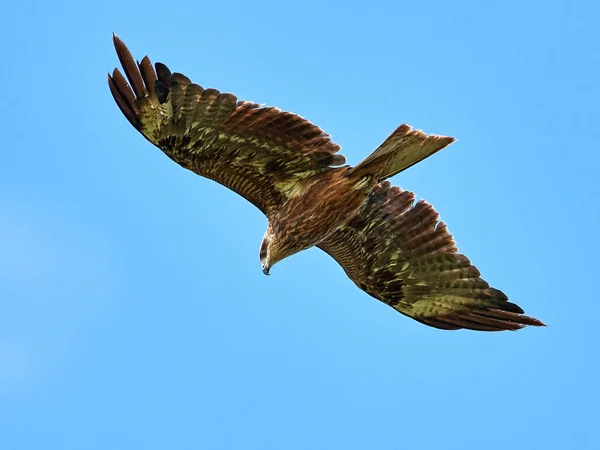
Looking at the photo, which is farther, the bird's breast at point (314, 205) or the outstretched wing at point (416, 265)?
the outstretched wing at point (416, 265)

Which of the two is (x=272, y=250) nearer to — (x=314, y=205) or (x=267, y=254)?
(x=267, y=254)

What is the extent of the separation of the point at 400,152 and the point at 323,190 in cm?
109

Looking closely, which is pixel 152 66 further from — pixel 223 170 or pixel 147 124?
pixel 223 170

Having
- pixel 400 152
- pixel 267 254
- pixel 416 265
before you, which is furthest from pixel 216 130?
pixel 416 265

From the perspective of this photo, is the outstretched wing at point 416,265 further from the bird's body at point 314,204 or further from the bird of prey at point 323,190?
the bird's body at point 314,204

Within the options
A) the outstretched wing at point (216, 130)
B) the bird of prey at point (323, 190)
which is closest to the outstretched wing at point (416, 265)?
the bird of prey at point (323, 190)

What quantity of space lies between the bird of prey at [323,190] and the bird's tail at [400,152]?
13 millimetres

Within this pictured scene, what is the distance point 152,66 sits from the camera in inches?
471

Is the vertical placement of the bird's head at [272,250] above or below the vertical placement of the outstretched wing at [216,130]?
below

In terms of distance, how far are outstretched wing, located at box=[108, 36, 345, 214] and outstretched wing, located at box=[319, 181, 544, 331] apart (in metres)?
1.34

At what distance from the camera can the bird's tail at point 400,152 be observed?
11859 mm

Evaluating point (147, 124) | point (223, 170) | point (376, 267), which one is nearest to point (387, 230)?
point (376, 267)

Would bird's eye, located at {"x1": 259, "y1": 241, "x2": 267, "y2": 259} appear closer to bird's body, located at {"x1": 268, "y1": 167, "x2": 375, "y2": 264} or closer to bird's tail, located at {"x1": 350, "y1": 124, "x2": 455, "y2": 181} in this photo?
bird's body, located at {"x1": 268, "y1": 167, "x2": 375, "y2": 264}

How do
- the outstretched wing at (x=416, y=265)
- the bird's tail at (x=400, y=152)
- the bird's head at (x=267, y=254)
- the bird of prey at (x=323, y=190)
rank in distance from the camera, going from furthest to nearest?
the outstretched wing at (x=416, y=265) → the bird's head at (x=267, y=254) → the bird of prey at (x=323, y=190) → the bird's tail at (x=400, y=152)
